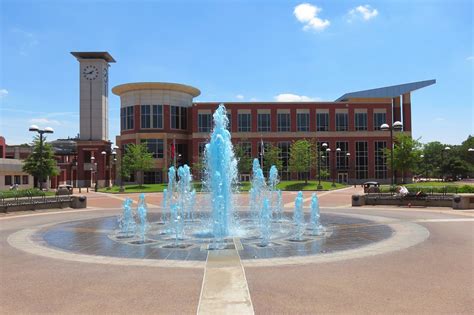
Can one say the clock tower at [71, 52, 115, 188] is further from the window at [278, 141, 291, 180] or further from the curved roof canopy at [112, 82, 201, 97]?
the window at [278, 141, 291, 180]

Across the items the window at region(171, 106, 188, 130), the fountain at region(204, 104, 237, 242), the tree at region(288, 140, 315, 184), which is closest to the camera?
the fountain at region(204, 104, 237, 242)

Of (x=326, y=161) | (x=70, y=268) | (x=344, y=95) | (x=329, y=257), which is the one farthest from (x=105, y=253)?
(x=344, y=95)

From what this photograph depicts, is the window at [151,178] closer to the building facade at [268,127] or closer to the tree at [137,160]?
the building facade at [268,127]

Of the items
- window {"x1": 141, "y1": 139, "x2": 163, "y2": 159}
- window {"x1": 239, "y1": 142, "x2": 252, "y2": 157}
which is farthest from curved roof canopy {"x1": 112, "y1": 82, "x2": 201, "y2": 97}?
window {"x1": 239, "y1": 142, "x2": 252, "y2": 157}

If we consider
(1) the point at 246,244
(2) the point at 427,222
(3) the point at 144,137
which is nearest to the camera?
(1) the point at 246,244

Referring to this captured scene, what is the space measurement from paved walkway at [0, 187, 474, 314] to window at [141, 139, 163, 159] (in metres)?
59.6

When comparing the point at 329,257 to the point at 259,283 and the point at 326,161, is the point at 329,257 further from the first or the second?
the point at 326,161

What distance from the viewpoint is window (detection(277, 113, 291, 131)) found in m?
71.2


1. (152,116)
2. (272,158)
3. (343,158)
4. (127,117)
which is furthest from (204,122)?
(343,158)

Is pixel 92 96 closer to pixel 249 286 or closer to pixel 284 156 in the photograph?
pixel 284 156

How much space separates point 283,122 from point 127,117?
28717mm

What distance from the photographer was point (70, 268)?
30.4ft

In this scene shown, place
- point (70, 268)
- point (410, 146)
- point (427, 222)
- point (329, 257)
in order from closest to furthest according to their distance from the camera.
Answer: point (70, 268), point (329, 257), point (427, 222), point (410, 146)

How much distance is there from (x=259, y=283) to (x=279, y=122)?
2542 inches
